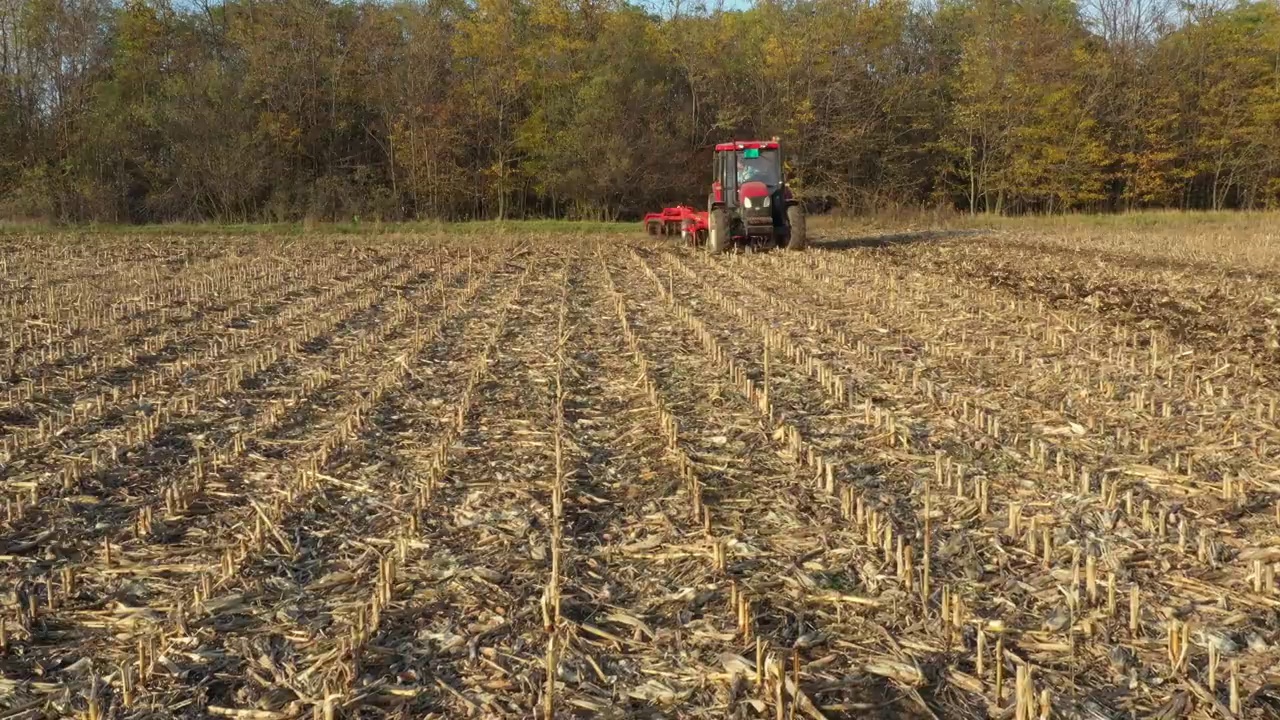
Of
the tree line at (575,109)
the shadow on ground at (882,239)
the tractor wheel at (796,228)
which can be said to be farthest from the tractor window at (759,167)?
the tree line at (575,109)

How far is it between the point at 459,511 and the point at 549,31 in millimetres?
37570

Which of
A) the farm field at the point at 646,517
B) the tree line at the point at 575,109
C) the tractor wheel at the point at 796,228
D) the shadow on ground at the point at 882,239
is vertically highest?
the tree line at the point at 575,109

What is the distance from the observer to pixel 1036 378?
873 centimetres

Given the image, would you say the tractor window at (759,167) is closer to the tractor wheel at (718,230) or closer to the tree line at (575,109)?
the tractor wheel at (718,230)

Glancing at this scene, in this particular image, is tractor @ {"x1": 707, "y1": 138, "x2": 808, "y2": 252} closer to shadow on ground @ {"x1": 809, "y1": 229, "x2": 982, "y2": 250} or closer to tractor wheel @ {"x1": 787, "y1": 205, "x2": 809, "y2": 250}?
tractor wheel @ {"x1": 787, "y1": 205, "x2": 809, "y2": 250}

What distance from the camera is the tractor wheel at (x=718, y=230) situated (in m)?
19.6

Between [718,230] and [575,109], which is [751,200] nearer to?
[718,230]

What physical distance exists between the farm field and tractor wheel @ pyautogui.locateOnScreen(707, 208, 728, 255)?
8045mm

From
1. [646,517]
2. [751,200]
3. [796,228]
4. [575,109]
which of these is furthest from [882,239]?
[646,517]

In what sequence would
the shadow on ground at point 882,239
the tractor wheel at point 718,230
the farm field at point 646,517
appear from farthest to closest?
the shadow on ground at point 882,239 < the tractor wheel at point 718,230 < the farm field at point 646,517

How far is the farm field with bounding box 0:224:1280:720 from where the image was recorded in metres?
3.83

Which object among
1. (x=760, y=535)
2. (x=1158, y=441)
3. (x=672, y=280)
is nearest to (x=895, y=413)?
(x=1158, y=441)

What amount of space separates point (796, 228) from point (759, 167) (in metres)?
1.49

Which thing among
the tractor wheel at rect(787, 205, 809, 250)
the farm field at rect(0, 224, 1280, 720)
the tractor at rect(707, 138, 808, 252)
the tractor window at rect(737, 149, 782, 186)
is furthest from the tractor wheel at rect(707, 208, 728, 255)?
the farm field at rect(0, 224, 1280, 720)
